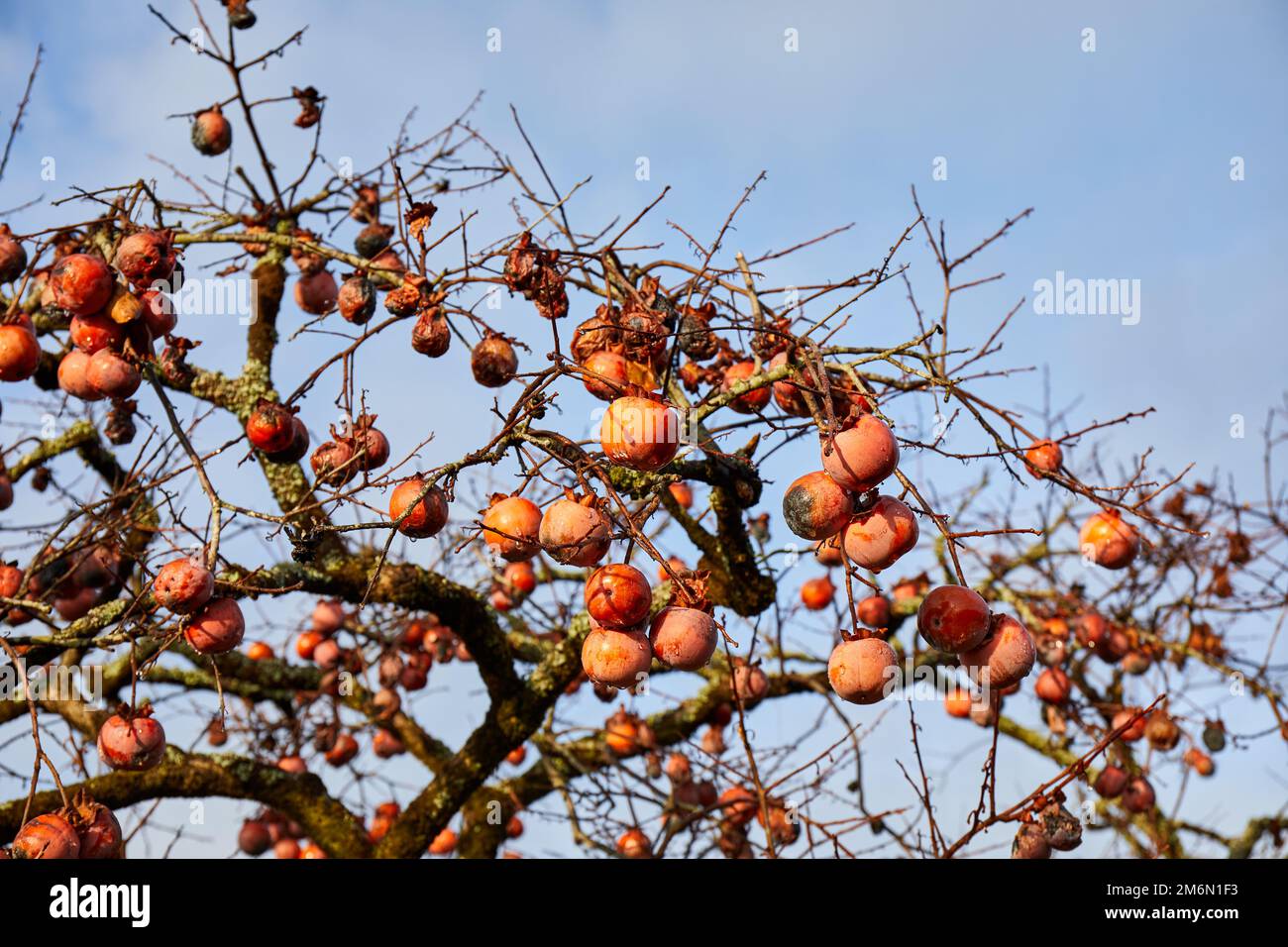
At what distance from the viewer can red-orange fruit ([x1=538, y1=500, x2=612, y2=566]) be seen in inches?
91.7

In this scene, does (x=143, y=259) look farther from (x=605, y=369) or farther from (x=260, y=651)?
(x=260, y=651)

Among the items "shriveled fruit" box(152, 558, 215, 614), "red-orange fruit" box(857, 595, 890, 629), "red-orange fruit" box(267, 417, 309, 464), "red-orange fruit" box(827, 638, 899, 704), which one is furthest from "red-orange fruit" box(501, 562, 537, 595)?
"red-orange fruit" box(827, 638, 899, 704)

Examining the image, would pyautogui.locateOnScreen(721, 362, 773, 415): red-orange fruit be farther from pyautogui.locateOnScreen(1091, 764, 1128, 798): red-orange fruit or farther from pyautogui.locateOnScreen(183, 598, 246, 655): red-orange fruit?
pyautogui.locateOnScreen(1091, 764, 1128, 798): red-orange fruit

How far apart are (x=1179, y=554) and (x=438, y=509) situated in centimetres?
442

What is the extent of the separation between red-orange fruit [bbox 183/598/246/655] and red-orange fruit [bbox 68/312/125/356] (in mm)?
897

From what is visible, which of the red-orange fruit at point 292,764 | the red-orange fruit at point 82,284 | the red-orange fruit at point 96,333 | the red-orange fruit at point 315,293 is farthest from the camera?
the red-orange fruit at point 292,764

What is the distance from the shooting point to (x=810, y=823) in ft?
11.5

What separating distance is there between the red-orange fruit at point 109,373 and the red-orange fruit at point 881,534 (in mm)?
2051

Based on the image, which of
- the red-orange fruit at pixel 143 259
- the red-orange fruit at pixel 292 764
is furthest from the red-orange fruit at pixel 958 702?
the red-orange fruit at pixel 143 259

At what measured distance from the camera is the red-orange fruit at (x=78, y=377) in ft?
10.3

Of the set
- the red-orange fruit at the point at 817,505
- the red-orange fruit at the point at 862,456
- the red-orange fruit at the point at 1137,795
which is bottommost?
the red-orange fruit at the point at 1137,795

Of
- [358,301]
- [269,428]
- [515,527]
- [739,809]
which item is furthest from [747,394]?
[739,809]

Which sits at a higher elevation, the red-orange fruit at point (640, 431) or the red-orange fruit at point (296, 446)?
the red-orange fruit at point (296, 446)

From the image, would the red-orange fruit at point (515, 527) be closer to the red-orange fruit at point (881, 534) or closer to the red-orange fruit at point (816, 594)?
the red-orange fruit at point (881, 534)
